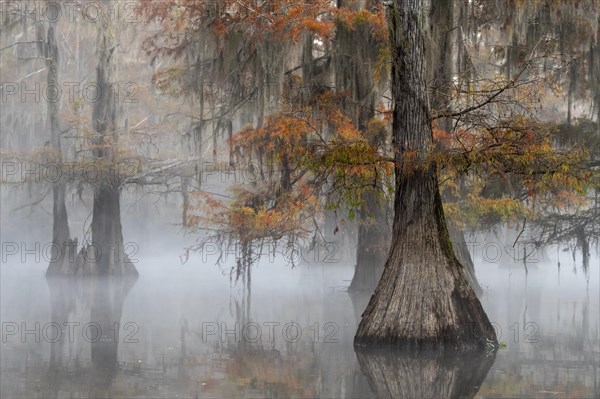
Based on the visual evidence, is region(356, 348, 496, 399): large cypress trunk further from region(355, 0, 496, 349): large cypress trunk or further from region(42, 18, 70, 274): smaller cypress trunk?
region(42, 18, 70, 274): smaller cypress trunk

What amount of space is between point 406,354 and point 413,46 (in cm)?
360

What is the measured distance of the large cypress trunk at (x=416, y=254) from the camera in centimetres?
1157

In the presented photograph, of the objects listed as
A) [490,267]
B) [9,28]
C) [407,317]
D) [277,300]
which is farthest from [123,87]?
[407,317]

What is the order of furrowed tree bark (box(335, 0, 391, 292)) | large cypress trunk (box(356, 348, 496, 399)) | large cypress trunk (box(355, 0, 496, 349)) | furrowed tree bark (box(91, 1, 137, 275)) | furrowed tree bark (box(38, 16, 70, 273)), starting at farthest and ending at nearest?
furrowed tree bark (box(38, 16, 70, 273)), furrowed tree bark (box(91, 1, 137, 275)), furrowed tree bark (box(335, 0, 391, 292)), large cypress trunk (box(355, 0, 496, 349)), large cypress trunk (box(356, 348, 496, 399))

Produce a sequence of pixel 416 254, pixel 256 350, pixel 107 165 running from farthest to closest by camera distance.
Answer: pixel 107 165, pixel 256 350, pixel 416 254

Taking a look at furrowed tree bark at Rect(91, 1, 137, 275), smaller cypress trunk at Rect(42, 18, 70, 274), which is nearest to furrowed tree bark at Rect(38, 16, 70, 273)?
smaller cypress trunk at Rect(42, 18, 70, 274)

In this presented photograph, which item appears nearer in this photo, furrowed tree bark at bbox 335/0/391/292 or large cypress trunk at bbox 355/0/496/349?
large cypress trunk at bbox 355/0/496/349

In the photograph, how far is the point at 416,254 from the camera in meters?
11.9

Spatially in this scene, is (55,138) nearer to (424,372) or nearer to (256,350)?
(256,350)

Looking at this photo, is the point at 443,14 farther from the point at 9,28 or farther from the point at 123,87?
the point at 123,87

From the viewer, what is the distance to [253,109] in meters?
19.5

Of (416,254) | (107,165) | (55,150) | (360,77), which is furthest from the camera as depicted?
(55,150)

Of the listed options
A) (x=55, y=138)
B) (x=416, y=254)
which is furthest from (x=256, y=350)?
(x=55, y=138)

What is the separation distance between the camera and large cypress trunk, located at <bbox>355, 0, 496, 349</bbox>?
11570 millimetres
